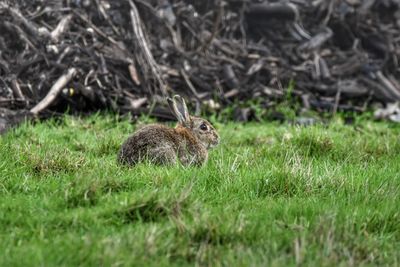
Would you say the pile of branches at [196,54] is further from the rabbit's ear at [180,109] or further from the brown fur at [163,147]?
the brown fur at [163,147]

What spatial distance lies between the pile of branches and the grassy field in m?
3.89

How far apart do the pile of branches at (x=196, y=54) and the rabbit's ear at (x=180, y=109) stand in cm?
261

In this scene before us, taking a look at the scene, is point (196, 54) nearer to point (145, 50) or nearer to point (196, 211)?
point (145, 50)

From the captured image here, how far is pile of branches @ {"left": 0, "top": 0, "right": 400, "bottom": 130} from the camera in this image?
493 inches

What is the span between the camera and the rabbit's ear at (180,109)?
9.62m

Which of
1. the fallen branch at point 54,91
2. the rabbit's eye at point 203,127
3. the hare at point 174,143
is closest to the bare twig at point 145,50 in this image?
the fallen branch at point 54,91

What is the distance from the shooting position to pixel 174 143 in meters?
8.67

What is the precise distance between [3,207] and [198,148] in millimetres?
3288

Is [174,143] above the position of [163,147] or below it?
below

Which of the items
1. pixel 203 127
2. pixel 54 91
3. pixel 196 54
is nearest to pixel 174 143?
pixel 203 127

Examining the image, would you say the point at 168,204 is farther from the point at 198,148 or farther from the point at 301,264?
the point at 198,148

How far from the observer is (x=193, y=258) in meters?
5.48

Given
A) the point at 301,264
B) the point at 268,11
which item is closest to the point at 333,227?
the point at 301,264

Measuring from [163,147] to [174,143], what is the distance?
0.38m
